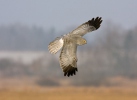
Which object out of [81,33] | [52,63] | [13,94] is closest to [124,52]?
[52,63]

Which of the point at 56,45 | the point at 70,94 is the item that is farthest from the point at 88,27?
the point at 70,94

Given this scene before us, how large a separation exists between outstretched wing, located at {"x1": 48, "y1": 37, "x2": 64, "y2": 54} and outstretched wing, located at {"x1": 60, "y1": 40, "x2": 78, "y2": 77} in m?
0.04

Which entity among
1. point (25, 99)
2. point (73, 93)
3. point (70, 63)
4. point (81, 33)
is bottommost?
point (70, 63)

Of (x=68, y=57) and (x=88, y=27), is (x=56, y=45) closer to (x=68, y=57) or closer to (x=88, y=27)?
(x=68, y=57)

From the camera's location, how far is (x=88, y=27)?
563 centimetres

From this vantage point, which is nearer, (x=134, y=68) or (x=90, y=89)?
(x=90, y=89)

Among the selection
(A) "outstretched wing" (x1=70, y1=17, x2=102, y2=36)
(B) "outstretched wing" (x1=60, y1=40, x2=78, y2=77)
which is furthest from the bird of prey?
(A) "outstretched wing" (x1=70, y1=17, x2=102, y2=36)

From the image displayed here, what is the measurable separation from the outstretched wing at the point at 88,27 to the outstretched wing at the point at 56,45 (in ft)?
0.72

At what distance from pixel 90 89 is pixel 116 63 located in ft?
10.6

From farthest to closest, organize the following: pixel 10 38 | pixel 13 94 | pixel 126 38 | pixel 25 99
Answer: pixel 10 38
pixel 126 38
pixel 13 94
pixel 25 99

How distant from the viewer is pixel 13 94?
2291cm

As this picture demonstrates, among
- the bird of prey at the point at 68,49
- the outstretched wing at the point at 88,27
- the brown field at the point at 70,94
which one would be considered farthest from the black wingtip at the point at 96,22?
the brown field at the point at 70,94

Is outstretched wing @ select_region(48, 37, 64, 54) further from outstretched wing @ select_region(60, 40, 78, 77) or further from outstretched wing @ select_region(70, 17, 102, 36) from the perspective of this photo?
outstretched wing @ select_region(70, 17, 102, 36)

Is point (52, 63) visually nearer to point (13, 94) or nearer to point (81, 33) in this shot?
point (13, 94)
